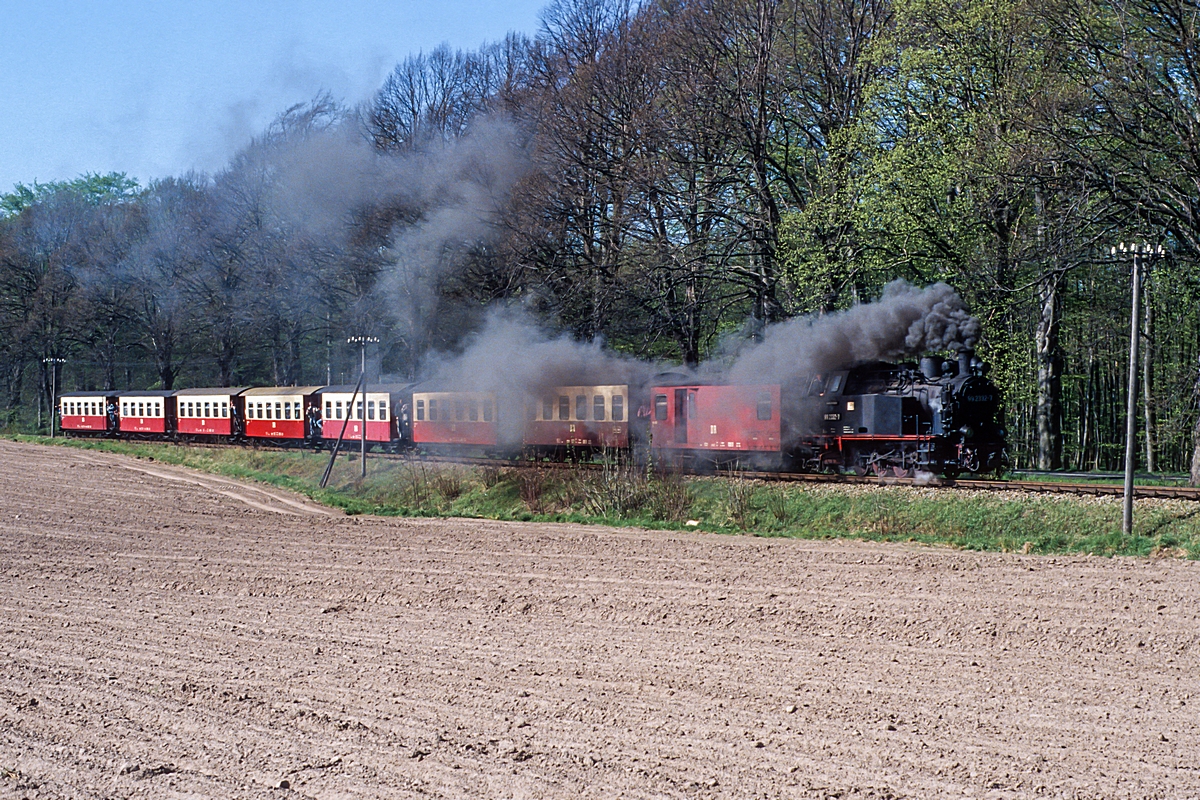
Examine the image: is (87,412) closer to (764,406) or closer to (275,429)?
(275,429)

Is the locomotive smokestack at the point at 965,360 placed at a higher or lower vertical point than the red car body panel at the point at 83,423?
higher

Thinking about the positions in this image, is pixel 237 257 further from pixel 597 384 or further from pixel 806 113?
pixel 806 113

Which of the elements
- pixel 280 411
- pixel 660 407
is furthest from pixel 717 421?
pixel 280 411

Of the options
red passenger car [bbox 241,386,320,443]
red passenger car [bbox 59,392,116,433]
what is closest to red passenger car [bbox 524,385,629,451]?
red passenger car [bbox 241,386,320,443]

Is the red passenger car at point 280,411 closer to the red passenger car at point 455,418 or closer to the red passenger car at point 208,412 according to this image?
the red passenger car at point 208,412

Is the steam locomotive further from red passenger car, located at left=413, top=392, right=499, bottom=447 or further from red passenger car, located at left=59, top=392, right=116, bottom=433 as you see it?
red passenger car, located at left=59, top=392, right=116, bottom=433

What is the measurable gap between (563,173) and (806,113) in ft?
26.0

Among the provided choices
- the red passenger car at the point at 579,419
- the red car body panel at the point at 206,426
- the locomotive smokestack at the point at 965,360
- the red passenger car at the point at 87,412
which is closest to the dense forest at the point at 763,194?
the locomotive smokestack at the point at 965,360

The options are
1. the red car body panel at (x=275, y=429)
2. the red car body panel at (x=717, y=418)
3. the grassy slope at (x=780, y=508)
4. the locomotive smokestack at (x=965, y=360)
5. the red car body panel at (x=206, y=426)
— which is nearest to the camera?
the grassy slope at (x=780, y=508)

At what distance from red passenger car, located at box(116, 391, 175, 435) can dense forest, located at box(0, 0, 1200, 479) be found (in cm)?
500

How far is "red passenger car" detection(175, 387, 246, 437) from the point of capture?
44.6 metres

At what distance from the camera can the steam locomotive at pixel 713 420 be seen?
2225 centimetres

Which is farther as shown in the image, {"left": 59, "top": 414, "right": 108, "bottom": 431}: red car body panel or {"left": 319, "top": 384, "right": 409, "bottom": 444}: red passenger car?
{"left": 59, "top": 414, "right": 108, "bottom": 431}: red car body panel

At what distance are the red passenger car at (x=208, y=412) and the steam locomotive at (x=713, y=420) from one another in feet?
11.4
